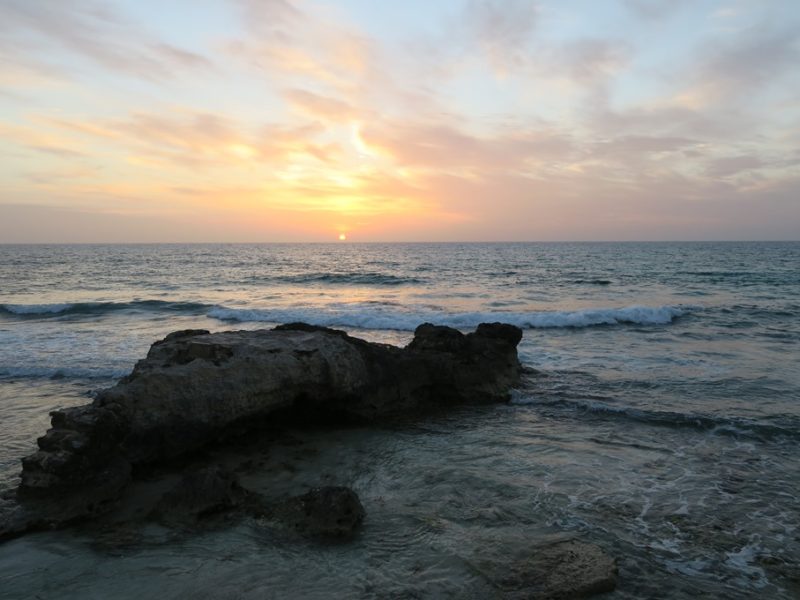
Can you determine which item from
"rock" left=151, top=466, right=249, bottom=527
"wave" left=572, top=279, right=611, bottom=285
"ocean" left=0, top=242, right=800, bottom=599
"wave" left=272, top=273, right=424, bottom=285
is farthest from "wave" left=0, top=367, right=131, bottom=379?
"wave" left=572, top=279, right=611, bottom=285

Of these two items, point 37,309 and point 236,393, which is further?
point 37,309

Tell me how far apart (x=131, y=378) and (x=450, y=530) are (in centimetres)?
449

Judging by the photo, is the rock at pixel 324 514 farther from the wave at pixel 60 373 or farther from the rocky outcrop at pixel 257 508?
the wave at pixel 60 373

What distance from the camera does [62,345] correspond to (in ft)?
50.9

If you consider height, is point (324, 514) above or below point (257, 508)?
above

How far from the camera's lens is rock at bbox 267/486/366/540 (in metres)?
4.98

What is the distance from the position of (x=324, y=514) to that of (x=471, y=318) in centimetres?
1785

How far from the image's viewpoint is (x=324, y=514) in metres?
5.11

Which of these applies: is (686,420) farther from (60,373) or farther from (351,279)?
(351,279)

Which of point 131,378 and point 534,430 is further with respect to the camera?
point 534,430

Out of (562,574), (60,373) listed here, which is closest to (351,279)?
(60,373)

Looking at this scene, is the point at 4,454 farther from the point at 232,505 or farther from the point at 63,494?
the point at 232,505

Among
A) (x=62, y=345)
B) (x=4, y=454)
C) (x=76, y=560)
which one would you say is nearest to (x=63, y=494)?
(x=76, y=560)

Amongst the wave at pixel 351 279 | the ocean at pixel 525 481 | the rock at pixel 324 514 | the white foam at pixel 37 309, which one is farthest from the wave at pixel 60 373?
the wave at pixel 351 279
